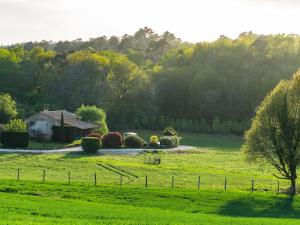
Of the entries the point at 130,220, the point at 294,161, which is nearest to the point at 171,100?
the point at 294,161

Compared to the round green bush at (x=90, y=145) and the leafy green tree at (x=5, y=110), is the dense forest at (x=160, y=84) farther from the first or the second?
the round green bush at (x=90, y=145)

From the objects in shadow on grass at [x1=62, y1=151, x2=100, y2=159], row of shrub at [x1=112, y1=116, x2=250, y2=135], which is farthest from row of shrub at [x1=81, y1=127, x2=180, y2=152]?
row of shrub at [x1=112, y1=116, x2=250, y2=135]

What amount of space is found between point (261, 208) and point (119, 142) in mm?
40035

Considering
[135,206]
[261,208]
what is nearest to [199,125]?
[261,208]

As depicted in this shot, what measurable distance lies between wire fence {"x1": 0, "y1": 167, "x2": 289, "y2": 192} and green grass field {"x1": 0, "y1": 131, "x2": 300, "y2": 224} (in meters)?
0.07

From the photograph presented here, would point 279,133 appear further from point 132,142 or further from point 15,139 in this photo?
point 132,142

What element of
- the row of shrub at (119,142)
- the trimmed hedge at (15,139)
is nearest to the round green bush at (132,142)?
the row of shrub at (119,142)

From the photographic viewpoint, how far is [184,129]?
356 feet

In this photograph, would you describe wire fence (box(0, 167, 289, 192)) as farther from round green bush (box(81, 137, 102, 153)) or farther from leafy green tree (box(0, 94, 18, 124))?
leafy green tree (box(0, 94, 18, 124))

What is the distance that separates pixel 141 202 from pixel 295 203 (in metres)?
9.83

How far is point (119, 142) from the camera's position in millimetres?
71375

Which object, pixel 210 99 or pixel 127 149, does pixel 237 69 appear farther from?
pixel 127 149

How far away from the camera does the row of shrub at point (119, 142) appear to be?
6395cm

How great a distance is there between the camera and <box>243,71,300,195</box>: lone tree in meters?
39.2
